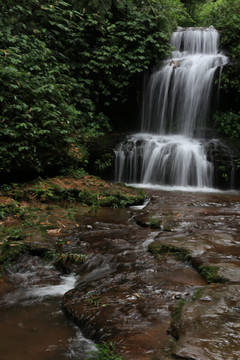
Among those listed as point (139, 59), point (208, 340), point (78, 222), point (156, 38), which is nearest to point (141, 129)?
point (139, 59)

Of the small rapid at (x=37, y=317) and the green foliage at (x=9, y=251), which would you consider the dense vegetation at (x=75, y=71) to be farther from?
the small rapid at (x=37, y=317)

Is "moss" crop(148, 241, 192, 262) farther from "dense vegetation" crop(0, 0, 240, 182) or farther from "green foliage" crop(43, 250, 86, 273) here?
"dense vegetation" crop(0, 0, 240, 182)

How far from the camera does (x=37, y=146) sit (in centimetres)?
662

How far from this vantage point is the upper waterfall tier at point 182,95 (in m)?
11.3

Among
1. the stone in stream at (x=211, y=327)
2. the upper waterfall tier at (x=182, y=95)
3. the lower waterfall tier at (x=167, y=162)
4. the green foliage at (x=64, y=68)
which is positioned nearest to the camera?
the stone in stream at (x=211, y=327)

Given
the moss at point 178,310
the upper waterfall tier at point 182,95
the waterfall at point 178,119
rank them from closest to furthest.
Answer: the moss at point 178,310
the waterfall at point 178,119
the upper waterfall tier at point 182,95

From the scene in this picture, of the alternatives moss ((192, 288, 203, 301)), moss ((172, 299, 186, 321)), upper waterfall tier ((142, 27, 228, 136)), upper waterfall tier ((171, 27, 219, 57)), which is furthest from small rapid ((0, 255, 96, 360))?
upper waterfall tier ((171, 27, 219, 57))

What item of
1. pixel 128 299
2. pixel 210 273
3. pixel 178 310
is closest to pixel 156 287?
pixel 128 299

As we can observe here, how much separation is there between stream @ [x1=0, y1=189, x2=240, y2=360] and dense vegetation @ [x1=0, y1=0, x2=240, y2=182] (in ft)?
9.74

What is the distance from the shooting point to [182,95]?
11.4 m

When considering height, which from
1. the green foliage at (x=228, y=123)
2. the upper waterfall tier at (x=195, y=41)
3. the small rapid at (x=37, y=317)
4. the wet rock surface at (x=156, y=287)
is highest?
the upper waterfall tier at (x=195, y=41)

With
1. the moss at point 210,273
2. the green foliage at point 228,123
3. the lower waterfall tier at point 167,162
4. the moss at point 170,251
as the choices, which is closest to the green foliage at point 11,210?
the moss at point 170,251

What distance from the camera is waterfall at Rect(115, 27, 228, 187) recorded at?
934 centimetres

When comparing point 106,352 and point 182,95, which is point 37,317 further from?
point 182,95
